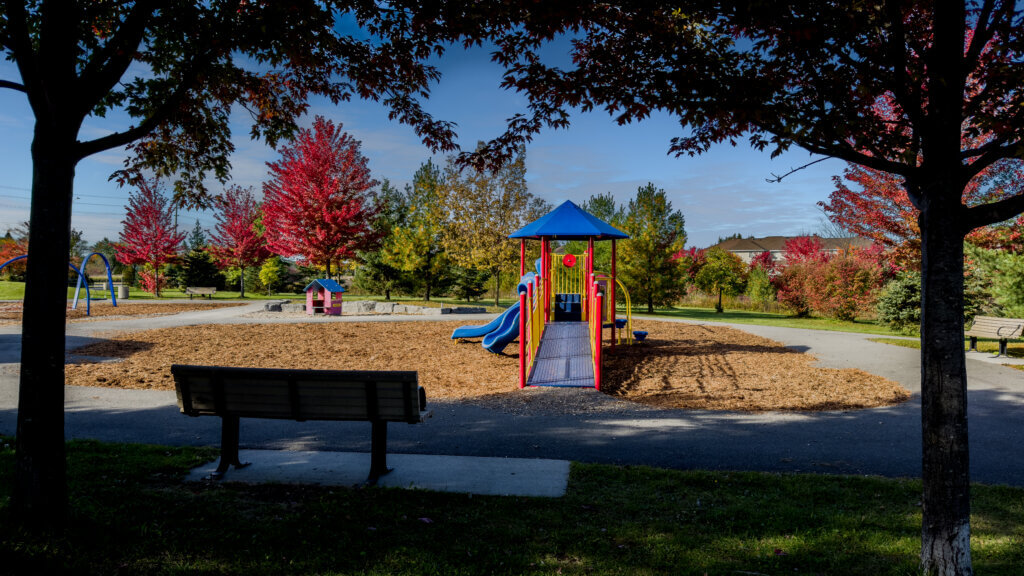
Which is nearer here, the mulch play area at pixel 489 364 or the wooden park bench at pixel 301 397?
the wooden park bench at pixel 301 397

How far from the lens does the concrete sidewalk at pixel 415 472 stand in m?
4.38

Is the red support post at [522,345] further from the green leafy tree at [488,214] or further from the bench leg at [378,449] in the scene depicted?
the green leafy tree at [488,214]

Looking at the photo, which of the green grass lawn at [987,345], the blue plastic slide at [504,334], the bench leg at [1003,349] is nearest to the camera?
the blue plastic slide at [504,334]

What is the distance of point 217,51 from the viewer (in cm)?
414

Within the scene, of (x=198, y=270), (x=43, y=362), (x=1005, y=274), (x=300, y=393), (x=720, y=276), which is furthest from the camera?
(x=198, y=270)

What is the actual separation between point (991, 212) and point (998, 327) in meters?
12.7

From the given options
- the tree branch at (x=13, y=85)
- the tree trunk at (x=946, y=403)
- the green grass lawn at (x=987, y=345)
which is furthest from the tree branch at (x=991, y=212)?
the green grass lawn at (x=987, y=345)

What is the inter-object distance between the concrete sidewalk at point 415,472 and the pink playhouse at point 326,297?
714 inches

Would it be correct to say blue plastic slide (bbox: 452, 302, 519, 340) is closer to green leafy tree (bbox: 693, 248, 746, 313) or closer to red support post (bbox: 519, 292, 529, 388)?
red support post (bbox: 519, 292, 529, 388)

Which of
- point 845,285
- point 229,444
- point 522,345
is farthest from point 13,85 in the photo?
point 845,285

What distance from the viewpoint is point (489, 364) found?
11289mm

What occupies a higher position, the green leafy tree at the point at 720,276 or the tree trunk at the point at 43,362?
→ the green leafy tree at the point at 720,276

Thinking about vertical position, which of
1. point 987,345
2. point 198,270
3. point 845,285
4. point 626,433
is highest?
point 198,270

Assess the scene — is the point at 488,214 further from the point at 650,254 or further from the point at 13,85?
the point at 13,85
